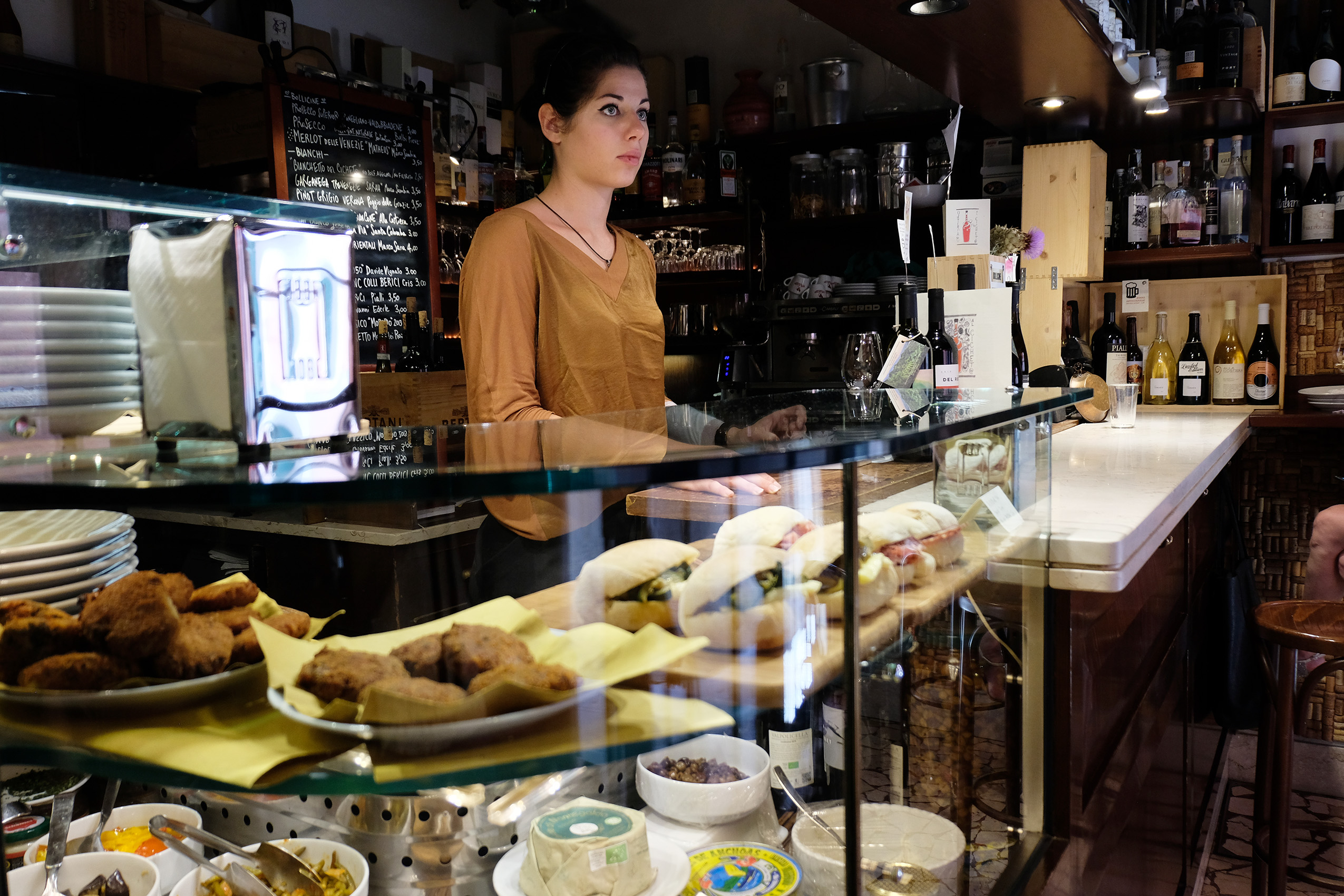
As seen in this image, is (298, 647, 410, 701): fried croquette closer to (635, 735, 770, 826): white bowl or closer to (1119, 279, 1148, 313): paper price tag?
(635, 735, 770, 826): white bowl

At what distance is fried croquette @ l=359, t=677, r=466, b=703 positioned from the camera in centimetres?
69

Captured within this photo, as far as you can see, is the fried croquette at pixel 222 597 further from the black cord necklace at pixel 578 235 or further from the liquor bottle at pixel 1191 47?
the liquor bottle at pixel 1191 47

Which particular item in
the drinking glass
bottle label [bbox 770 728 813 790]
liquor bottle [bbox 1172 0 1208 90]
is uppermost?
liquor bottle [bbox 1172 0 1208 90]

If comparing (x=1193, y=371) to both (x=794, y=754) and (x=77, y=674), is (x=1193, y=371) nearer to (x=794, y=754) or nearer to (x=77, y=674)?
(x=794, y=754)

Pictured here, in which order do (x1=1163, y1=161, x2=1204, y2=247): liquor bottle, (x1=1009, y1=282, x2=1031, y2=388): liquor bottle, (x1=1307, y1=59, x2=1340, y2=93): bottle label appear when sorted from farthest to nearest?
(x1=1163, y1=161, x2=1204, y2=247): liquor bottle, (x1=1307, y1=59, x2=1340, y2=93): bottle label, (x1=1009, y1=282, x2=1031, y2=388): liquor bottle

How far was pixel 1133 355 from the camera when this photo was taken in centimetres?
402

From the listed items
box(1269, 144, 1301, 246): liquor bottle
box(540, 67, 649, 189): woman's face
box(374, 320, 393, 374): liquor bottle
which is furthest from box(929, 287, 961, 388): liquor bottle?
box(374, 320, 393, 374): liquor bottle

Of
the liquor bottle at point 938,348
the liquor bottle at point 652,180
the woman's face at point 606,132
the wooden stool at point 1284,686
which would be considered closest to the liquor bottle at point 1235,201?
the wooden stool at point 1284,686

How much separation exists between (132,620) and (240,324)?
0.86ft

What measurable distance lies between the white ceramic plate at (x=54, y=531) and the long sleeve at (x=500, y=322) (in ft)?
3.04

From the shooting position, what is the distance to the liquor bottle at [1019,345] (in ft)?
9.92

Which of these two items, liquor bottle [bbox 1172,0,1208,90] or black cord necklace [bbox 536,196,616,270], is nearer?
black cord necklace [bbox 536,196,616,270]

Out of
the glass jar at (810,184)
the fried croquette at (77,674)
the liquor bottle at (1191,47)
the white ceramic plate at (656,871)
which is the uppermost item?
the liquor bottle at (1191,47)

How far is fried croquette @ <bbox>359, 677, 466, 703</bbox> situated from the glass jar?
13.8ft
